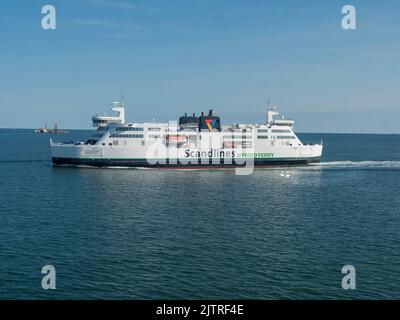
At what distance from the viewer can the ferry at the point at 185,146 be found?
71.0 m

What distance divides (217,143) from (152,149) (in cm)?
1238

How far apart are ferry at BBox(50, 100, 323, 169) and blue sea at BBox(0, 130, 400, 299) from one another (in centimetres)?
1306

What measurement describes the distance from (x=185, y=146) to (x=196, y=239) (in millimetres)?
45068

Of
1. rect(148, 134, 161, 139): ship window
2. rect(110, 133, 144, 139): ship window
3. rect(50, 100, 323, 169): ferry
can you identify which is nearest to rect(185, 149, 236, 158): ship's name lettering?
rect(50, 100, 323, 169): ferry

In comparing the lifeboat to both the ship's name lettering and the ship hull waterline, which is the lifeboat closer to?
the ship's name lettering

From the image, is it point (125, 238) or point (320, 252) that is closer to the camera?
point (320, 252)

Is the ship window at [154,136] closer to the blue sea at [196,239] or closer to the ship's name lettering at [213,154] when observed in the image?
the ship's name lettering at [213,154]

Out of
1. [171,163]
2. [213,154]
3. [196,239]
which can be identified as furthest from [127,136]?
[196,239]

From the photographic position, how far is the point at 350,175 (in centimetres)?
6912

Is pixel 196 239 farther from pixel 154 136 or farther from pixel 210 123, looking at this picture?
pixel 210 123

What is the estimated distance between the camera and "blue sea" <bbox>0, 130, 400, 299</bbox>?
893 inches

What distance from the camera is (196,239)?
1228 inches
